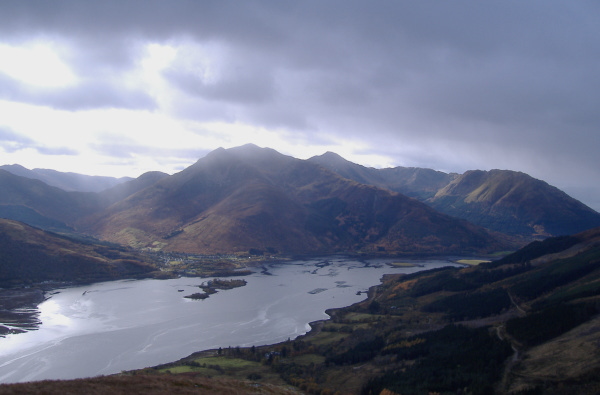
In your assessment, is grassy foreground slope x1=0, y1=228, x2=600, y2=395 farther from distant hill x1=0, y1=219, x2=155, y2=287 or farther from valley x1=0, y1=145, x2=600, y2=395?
distant hill x1=0, y1=219, x2=155, y2=287

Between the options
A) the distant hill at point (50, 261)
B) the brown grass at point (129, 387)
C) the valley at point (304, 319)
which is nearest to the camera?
the brown grass at point (129, 387)

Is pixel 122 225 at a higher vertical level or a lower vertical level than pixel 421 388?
higher

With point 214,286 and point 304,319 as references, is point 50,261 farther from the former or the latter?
point 304,319

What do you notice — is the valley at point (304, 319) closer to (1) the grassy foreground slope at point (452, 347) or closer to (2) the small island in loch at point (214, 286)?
(1) the grassy foreground slope at point (452, 347)

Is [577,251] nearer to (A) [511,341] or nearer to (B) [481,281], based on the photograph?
(B) [481,281]

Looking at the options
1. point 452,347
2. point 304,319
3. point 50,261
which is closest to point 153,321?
point 304,319

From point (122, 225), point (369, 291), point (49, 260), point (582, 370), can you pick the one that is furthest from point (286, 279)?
point (122, 225)

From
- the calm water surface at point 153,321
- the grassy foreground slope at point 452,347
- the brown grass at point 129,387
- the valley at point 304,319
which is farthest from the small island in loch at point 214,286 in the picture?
the brown grass at point 129,387
